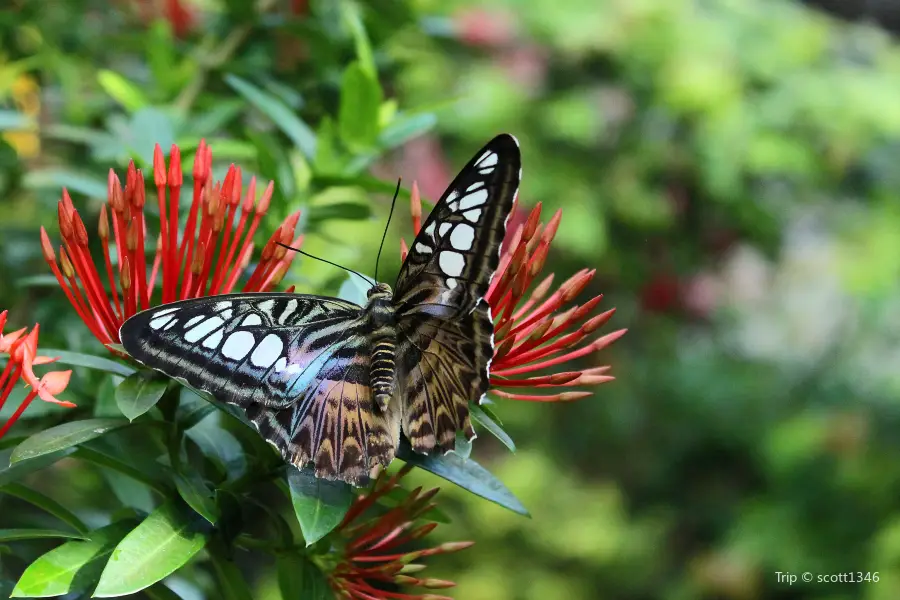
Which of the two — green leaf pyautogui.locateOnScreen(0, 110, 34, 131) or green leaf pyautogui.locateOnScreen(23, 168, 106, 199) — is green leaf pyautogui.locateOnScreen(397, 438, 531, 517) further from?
green leaf pyautogui.locateOnScreen(0, 110, 34, 131)

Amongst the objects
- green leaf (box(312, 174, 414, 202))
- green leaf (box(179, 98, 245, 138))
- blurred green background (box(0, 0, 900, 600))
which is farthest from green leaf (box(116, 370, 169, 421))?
blurred green background (box(0, 0, 900, 600))

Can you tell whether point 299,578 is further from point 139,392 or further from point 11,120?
point 11,120

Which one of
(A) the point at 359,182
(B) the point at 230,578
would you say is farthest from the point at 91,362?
(A) the point at 359,182

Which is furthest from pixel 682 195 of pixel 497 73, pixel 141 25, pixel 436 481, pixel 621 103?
pixel 141 25

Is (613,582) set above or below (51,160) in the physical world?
below

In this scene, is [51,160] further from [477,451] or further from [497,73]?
[477,451]
